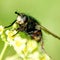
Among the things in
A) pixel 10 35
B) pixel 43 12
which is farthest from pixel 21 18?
pixel 43 12

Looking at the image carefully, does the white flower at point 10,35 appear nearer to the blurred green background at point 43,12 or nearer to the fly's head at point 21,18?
the fly's head at point 21,18

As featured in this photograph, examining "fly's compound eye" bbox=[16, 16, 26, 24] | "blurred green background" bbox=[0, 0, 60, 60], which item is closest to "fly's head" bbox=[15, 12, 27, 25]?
"fly's compound eye" bbox=[16, 16, 26, 24]

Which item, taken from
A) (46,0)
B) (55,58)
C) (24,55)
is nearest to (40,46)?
(24,55)

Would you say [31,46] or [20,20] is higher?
[20,20]

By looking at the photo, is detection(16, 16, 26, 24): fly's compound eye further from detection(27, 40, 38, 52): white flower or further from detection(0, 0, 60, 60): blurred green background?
detection(0, 0, 60, 60): blurred green background

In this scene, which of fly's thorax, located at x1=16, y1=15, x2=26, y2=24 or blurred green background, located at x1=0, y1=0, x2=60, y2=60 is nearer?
fly's thorax, located at x1=16, y1=15, x2=26, y2=24

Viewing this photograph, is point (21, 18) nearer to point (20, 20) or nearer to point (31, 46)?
point (20, 20)
